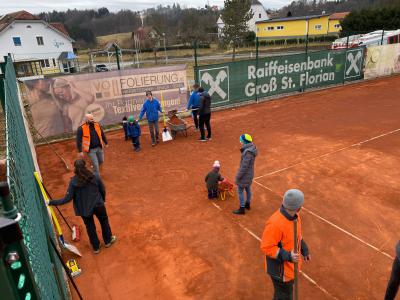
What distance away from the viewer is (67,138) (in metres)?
12.9

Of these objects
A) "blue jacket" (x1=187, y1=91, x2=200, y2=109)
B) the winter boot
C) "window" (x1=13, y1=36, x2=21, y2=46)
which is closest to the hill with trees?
"window" (x1=13, y1=36, x2=21, y2=46)

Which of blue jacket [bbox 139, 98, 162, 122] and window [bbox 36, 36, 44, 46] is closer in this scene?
blue jacket [bbox 139, 98, 162, 122]

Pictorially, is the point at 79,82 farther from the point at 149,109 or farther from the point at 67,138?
the point at 149,109

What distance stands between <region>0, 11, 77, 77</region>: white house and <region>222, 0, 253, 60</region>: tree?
71.6 feet

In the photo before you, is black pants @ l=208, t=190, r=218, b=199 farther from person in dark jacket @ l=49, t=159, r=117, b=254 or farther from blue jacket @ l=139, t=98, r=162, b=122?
blue jacket @ l=139, t=98, r=162, b=122

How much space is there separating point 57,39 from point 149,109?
1934 inches

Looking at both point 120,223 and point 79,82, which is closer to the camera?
point 120,223

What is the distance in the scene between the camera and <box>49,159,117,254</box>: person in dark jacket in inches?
209

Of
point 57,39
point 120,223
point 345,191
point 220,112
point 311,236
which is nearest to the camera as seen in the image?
point 311,236

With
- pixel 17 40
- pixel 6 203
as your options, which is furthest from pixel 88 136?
pixel 17 40

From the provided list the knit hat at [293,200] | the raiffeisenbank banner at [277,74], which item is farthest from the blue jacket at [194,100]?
the knit hat at [293,200]

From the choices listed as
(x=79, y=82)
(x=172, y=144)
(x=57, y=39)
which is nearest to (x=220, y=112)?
(x=172, y=144)

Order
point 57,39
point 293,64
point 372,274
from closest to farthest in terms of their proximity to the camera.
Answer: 1. point 372,274
2. point 293,64
3. point 57,39

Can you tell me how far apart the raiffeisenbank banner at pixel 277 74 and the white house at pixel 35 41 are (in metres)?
35.7
